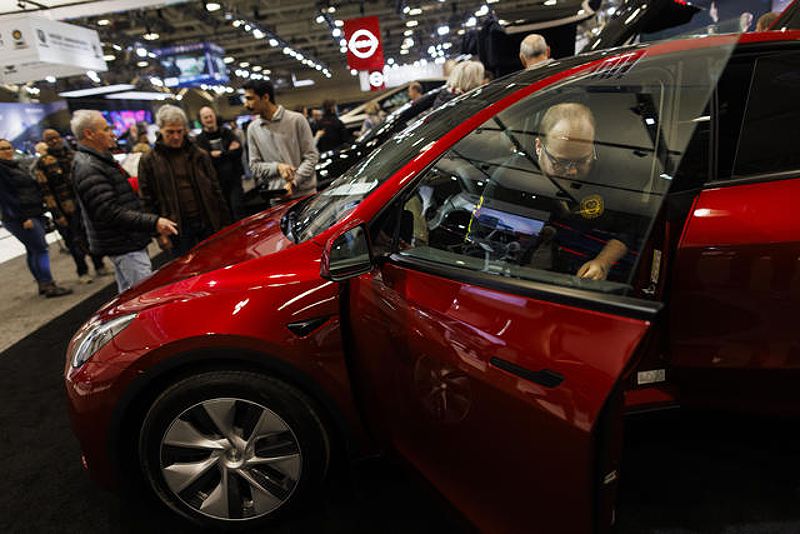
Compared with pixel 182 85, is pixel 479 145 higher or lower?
lower

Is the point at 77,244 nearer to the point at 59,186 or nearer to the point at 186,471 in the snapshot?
the point at 59,186

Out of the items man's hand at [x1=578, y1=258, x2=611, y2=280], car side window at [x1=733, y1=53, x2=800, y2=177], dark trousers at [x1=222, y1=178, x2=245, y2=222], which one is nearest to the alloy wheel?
man's hand at [x1=578, y1=258, x2=611, y2=280]

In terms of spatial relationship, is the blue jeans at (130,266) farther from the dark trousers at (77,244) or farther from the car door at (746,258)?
the car door at (746,258)

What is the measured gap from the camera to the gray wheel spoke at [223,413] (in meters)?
1.60

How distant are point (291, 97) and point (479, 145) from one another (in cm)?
3138

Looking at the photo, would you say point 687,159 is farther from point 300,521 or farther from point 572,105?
point 300,521

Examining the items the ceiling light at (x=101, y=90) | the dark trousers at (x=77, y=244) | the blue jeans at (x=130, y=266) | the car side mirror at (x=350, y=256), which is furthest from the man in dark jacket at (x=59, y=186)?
the ceiling light at (x=101, y=90)

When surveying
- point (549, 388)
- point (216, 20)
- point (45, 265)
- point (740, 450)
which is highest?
point (216, 20)

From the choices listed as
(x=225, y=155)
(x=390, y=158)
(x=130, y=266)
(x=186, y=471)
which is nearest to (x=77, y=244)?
(x=225, y=155)

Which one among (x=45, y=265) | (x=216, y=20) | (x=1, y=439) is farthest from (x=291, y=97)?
(x=1, y=439)

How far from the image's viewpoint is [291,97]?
30578mm

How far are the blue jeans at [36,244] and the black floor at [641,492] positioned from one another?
2.99 metres

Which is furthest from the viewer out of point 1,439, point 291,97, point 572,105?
point 291,97

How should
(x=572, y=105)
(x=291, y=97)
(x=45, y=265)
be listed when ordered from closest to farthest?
(x=572, y=105) < (x=45, y=265) < (x=291, y=97)
